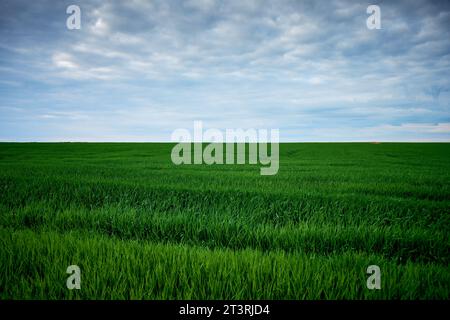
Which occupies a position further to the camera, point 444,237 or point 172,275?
point 444,237

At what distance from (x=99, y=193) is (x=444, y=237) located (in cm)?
719

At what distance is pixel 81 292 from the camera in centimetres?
224

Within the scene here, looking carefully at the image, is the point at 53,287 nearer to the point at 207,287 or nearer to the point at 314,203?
the point at 207,287

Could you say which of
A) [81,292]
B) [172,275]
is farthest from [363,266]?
[81,292]

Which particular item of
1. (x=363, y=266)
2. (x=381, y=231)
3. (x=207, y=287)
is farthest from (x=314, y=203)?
(x=207, y=287)

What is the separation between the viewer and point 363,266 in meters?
2.79

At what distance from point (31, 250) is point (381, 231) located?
4.78m

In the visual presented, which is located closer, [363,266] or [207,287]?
[207,287]

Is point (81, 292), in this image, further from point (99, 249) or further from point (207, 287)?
point (207, 287)
